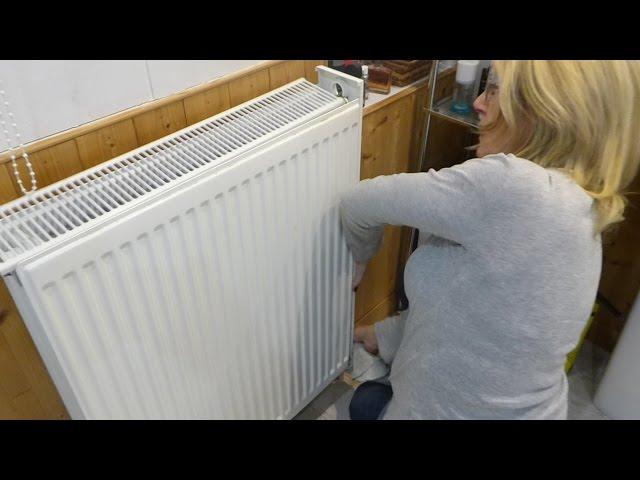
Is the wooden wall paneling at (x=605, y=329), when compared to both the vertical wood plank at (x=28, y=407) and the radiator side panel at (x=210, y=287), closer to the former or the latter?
the radiator side panel at (x=210, y=287)

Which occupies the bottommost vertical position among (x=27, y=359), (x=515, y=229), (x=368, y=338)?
(x=368, y=338)

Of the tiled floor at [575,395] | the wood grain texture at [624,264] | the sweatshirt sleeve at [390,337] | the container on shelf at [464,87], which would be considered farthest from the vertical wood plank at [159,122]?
the wood grain texture at [624,264]

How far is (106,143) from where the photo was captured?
0.87m

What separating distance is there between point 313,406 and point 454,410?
0.61 metres

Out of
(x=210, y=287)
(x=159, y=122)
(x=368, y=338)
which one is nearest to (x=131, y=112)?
(x=159, y=122)

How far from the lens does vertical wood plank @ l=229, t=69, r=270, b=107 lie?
1.02 meters

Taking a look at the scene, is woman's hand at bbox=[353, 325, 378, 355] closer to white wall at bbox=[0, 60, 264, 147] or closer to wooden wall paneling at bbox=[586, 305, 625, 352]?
wooden wall paneling at bbox=[586, 305, 625, 352]

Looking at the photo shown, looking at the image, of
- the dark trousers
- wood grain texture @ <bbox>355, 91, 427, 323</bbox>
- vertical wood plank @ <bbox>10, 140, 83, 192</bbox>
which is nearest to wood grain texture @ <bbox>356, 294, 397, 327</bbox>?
wood grain texture @ <bbox>355, 91, 427, 323</bbox>

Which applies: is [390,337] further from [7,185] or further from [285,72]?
[7,185]

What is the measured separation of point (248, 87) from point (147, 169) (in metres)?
0.30

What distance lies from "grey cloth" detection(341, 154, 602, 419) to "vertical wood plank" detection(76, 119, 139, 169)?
0.42m
